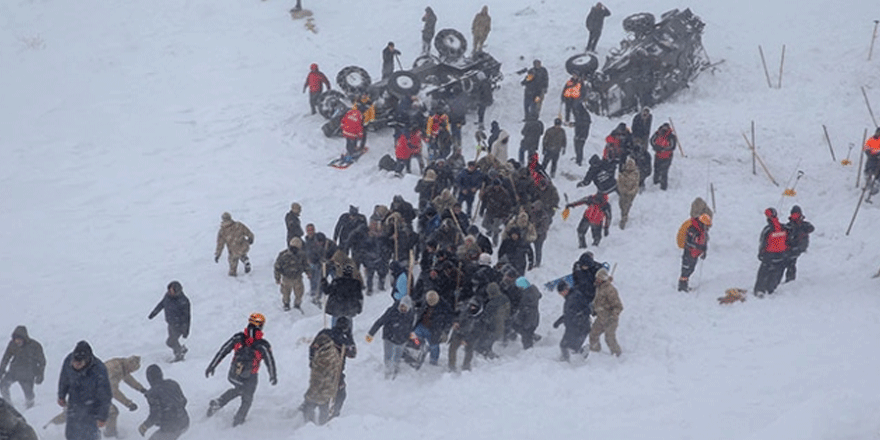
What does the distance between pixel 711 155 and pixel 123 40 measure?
17.2 meters

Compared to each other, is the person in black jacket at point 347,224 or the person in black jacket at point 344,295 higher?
the person in black jacket at point 347,224

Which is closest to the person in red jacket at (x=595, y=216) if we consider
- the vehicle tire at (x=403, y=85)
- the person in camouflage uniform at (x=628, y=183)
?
the person in camouflage uniform at (x=628, y=183)

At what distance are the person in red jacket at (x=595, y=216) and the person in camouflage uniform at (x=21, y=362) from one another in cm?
880

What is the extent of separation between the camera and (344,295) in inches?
457

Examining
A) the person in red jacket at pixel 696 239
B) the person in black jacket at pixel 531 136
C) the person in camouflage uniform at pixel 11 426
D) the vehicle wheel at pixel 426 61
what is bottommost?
the person in red jacket at pixel 696 239

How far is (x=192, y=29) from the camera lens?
25.1 metres

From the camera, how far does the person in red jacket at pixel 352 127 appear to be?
722 inches

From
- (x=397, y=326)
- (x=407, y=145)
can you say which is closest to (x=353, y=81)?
(x=407, y=145)

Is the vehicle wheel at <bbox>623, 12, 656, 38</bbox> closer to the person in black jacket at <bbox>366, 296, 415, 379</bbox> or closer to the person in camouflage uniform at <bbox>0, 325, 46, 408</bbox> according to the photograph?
the person in black jacket at <bbox>366, 296, 415, 379</bbox>

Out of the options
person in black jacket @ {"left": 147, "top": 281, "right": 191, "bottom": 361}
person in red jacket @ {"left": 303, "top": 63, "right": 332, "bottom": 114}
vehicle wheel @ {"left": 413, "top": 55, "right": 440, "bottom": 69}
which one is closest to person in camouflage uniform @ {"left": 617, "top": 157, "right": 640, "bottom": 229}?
vehicle wheel @ {"left": 413, "top": 55, "right": 440, "bottom": 69}

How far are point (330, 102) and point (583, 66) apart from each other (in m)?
6.52

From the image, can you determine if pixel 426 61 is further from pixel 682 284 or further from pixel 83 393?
pixel 83 393

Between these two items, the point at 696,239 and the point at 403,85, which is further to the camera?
the point at 403,85

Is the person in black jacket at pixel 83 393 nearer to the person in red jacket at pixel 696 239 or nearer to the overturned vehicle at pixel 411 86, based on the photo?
the person in red jacket at pixel 696 239
